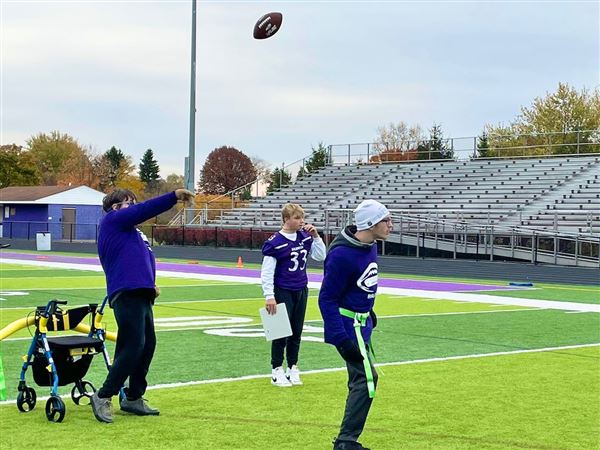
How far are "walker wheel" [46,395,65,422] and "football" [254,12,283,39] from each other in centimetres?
2817

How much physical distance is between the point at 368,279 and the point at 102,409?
2400mm

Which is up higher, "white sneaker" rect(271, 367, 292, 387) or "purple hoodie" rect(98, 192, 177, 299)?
"purple hoodie" rect(98, 192, 177, 299)

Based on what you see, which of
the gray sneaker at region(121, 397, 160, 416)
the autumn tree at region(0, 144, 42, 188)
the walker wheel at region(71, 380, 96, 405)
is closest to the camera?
the gray sneaker at region(121, 397, 160, 416)

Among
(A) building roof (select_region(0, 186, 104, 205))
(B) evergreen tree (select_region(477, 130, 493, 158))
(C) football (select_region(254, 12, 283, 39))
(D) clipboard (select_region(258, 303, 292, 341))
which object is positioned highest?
(C) football (select_region(254, 12, 283, 39))

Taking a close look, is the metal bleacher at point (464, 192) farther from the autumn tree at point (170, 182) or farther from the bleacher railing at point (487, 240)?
the autumn tree at point (170, 182)

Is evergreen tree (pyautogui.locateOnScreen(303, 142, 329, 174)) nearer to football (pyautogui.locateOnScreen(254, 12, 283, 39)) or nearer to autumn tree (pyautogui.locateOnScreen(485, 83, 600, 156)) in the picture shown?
autumn tree (pyautogui.locateOnScreen(485, 83, 600, 156))

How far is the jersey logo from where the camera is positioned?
260 inches

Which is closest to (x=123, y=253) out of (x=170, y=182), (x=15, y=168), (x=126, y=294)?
(x=126, y=294)

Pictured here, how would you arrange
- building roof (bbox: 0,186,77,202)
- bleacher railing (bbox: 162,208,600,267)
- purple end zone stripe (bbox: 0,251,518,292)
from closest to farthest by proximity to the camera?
purple end zone stripe (bbox: 0,251,518,292), bleacher railing (bbox: 162,208,600,267), building roof (bbox: 0,186,77,202)

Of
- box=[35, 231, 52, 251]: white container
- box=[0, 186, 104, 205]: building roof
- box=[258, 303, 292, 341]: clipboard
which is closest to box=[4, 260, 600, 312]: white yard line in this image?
box=[258, 303, 292, 341]: clipboard

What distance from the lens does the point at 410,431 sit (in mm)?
7473

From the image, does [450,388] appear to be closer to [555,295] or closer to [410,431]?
[410,431]

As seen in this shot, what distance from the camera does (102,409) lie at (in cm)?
766

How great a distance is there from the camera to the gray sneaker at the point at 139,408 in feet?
26.0
